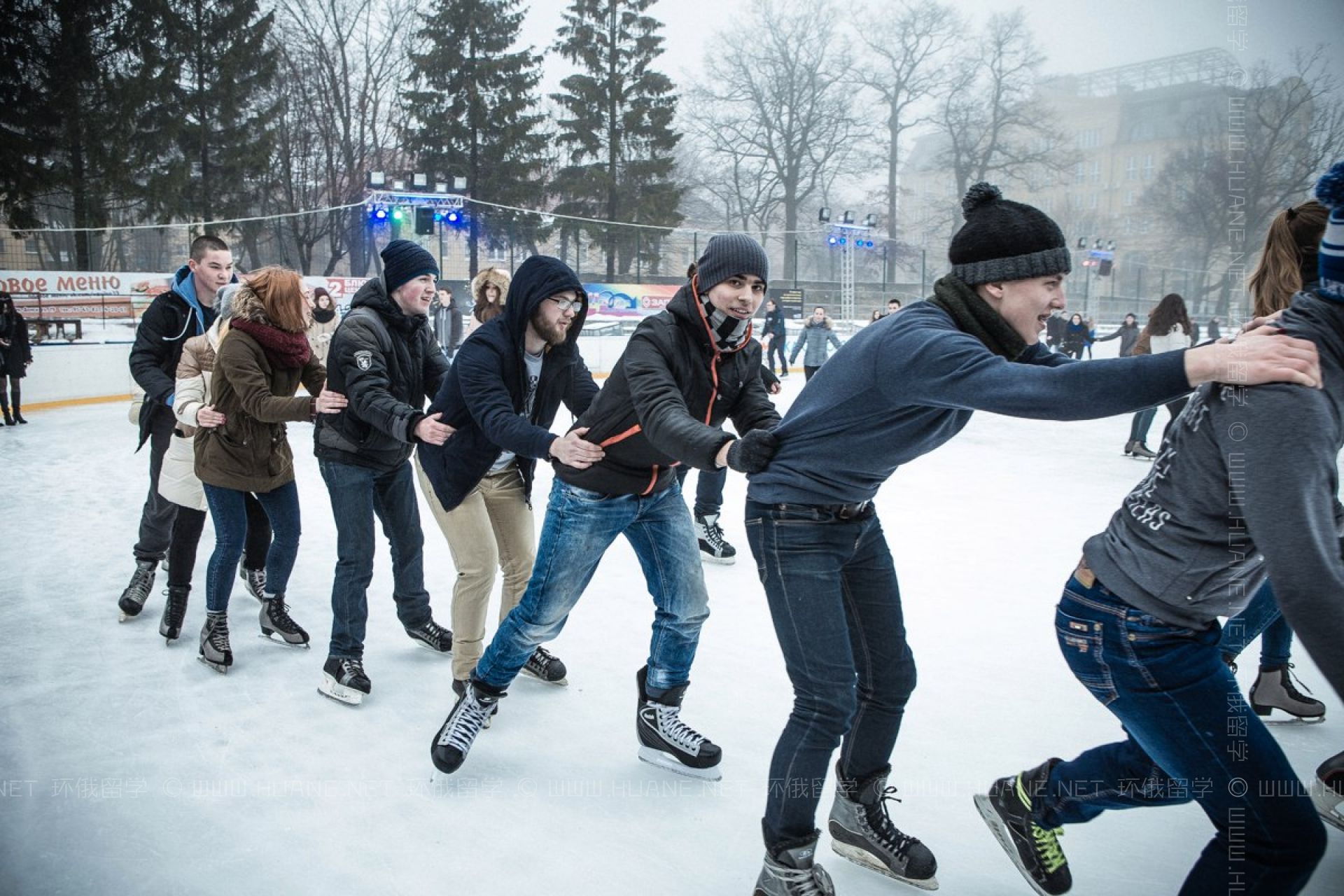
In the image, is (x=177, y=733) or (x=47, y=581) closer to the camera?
(x=177, y=733)

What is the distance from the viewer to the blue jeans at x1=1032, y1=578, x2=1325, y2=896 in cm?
126

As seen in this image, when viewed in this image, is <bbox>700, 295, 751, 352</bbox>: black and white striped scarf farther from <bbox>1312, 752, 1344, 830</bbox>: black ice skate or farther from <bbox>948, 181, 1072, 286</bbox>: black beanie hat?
<bbox>1312, 752, 1344, 830</bbox>: black ice skate

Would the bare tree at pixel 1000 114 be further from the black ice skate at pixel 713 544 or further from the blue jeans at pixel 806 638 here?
the blue jeans at pixel 806 638

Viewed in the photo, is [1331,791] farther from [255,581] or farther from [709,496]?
[255,581]

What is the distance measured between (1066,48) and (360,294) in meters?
24.4

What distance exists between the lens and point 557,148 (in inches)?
705

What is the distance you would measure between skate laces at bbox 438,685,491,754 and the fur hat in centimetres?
203

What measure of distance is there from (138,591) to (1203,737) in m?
3.75

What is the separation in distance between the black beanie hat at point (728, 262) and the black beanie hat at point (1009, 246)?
23.0 inches

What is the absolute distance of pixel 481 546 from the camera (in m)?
2.76

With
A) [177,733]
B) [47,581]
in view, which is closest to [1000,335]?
[177,733]

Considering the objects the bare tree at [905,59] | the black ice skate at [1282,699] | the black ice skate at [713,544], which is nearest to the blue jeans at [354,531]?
the black ice skate at [713,544]

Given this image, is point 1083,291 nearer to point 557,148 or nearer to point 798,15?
point 798,15

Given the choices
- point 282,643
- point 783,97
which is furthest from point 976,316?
point 783,97
